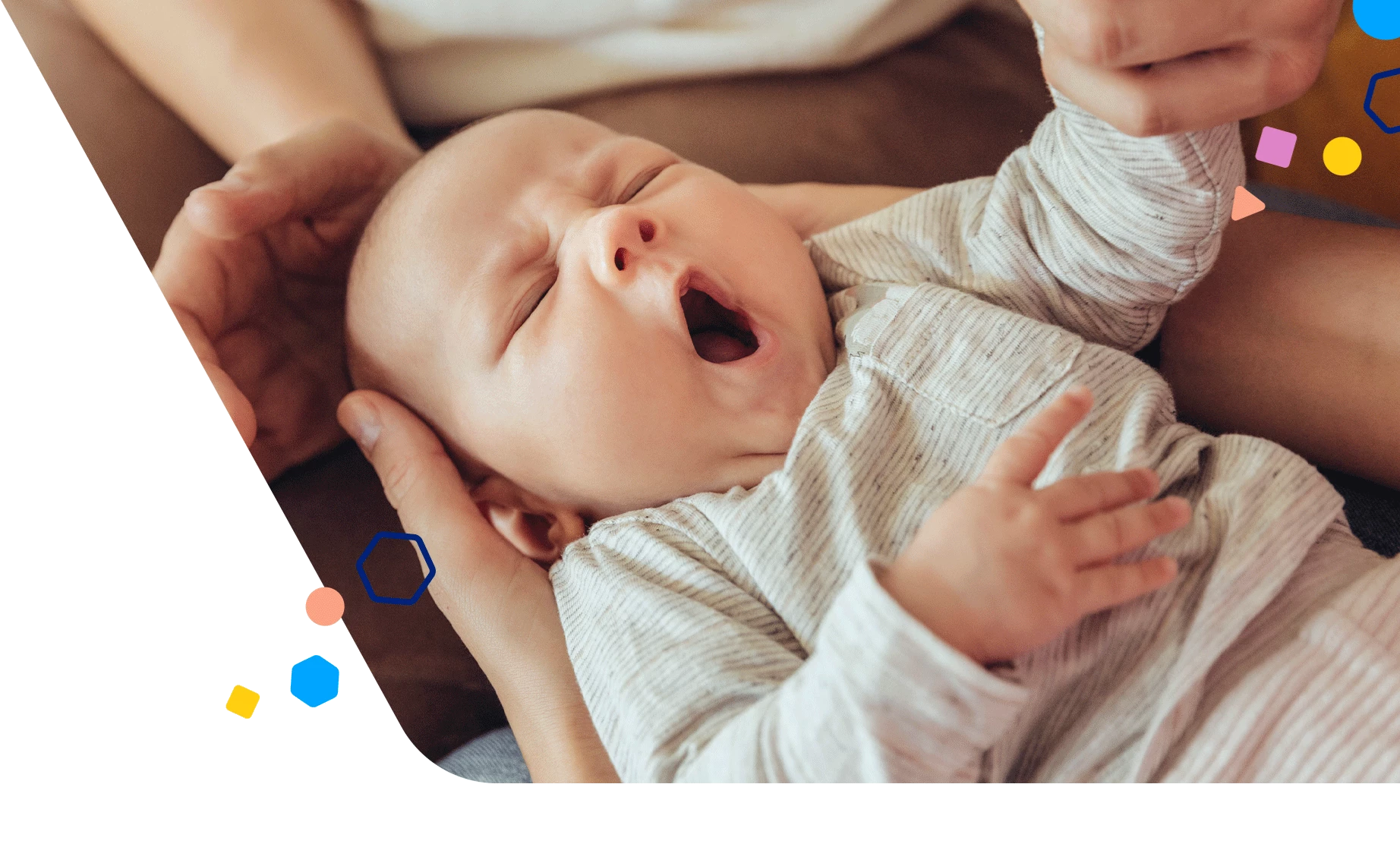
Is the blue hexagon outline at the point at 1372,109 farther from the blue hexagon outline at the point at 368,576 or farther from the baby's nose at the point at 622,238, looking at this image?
the blue hexagon outline at the point at 368,576

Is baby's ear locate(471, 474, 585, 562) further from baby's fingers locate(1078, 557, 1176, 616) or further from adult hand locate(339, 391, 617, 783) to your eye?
baby's fingers locate(1078, 557, 1176, 616)

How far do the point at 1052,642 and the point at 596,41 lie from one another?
0.50 meters

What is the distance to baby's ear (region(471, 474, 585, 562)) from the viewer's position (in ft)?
1.95

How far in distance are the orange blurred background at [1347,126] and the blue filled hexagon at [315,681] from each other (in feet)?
2.41

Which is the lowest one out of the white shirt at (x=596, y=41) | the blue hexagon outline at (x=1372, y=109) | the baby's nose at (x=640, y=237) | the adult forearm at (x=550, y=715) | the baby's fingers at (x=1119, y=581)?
the adult forearm at (x=550, y=715)

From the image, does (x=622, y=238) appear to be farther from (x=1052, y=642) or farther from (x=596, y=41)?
(x=1052, y=642)

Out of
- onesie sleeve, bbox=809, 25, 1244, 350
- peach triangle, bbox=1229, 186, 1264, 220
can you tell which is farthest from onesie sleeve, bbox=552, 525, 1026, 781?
peach triangle, bbox=1229, 186, 1264, 220

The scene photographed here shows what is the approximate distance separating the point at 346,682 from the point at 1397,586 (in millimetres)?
541

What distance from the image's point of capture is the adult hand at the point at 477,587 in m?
0.57

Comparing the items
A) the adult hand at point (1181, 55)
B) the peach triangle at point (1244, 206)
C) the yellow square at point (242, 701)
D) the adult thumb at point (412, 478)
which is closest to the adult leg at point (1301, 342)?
the peach triangle at point (1244, 206)

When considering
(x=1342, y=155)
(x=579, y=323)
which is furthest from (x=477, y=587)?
(x=1342, y=155)

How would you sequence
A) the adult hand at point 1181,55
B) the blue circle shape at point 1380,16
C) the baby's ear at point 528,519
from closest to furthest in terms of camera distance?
the adult hand at point 1181,55
the blue circle shape at point 1380,16
the baby's ear at point 528,519

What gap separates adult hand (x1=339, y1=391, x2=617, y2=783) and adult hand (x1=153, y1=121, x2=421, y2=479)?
0.03 m

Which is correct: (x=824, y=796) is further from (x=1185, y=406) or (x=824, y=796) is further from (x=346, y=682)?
(x=1185, y=406)
